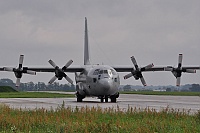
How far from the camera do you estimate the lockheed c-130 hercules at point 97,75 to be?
1622 inches

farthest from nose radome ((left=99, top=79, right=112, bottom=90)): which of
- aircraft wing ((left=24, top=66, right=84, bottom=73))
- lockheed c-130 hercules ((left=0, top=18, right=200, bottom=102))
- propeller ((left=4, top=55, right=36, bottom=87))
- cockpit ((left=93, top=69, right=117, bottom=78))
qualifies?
propeller ((left=4, top=55, right=36, bottom=87))

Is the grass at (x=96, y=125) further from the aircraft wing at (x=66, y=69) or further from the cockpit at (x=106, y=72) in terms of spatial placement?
the aircraft wing at (x=66, y=69)

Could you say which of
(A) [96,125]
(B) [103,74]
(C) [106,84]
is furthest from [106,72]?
(A) [96,125]

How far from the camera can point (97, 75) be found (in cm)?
4188

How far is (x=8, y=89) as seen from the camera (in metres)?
104

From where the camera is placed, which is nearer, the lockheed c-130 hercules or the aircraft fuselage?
the aircraft fuselage

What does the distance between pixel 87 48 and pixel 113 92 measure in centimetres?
1540

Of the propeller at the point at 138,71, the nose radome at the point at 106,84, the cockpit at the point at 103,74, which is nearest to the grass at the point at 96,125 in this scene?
the nose radome at the point at 106,84

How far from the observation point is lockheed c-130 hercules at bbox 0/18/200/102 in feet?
135


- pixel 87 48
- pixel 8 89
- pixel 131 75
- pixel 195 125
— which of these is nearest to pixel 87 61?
pixel 87 48

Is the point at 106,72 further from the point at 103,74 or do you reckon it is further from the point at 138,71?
the point at 138,71

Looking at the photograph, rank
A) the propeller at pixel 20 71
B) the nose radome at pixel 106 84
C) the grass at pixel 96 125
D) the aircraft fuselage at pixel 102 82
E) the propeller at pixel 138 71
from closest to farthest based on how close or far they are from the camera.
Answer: the grass at pixel 96 125
the nose radome at pixel 106 84
the aircraft fuselage at pixel 102 82
the propeller at pixel 20 71
the propeller at pixel 138 71

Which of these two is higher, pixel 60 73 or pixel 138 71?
pixel 138 71

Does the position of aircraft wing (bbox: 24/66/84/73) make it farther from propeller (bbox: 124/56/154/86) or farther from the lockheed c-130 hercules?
propeller (bbox: 124/56/154/86)
